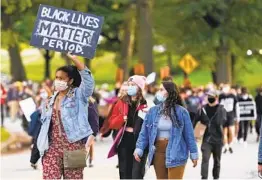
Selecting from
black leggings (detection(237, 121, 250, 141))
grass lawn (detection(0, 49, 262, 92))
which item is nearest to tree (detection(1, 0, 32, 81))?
black leggings (detection(237, 121, 250, 141))

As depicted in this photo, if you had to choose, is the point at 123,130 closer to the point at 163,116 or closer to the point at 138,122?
the point at 138,122

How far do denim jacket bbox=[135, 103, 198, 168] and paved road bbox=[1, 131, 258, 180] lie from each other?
6.29 m

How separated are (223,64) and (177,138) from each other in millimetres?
32591

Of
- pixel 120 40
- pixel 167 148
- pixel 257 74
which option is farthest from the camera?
pixel 257 74

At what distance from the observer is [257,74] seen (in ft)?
289

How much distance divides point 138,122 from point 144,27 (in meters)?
28.6

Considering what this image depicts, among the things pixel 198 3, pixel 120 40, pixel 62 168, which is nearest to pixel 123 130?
pixel 62 168

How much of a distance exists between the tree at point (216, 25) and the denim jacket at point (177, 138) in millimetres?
28236

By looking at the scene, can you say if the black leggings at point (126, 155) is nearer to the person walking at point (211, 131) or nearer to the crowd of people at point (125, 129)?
the crowd of people at point (125, 129)

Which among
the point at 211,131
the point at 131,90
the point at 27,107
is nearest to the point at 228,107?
the point at 27,107

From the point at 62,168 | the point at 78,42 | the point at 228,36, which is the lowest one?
the point at 62,168

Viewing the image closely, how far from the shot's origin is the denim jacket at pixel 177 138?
10.7 m

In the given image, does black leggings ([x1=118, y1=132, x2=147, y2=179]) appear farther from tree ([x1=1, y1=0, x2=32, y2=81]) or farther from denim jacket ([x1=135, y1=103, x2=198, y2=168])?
tree ([x1=1, y1=0, x2=32, y2=81])

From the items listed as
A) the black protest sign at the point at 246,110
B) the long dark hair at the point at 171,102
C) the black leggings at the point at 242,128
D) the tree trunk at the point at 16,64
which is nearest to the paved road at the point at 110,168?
the black leggings at the point at 242,128
